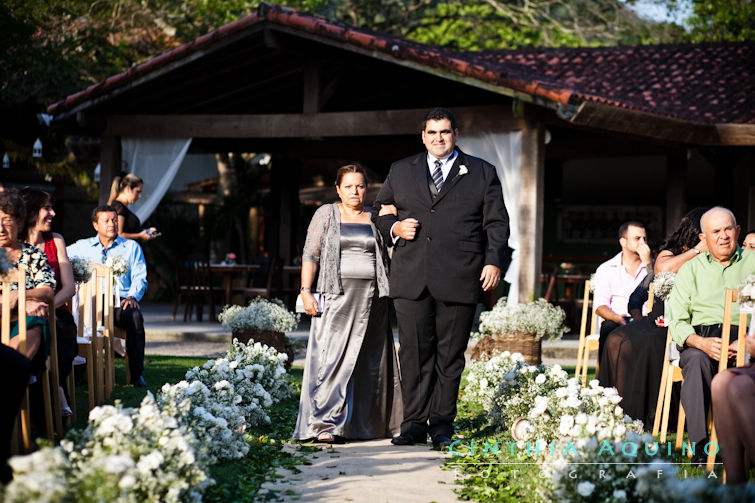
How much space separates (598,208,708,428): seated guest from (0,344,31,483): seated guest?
12.8 feet

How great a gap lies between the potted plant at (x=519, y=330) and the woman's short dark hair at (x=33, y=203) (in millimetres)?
4710

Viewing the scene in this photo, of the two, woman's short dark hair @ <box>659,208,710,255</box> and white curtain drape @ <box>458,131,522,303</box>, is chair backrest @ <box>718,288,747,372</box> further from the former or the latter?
white curtain drape @ <box>458,131,522,303</box>

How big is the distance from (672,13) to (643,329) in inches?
741

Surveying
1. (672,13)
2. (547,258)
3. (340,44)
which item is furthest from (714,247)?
(672,13)

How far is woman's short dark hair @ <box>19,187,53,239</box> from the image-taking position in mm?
5934

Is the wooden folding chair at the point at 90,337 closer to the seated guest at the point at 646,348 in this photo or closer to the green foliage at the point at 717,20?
the seated guest at the point at 646,348

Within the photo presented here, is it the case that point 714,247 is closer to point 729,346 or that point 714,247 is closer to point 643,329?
point 729,346

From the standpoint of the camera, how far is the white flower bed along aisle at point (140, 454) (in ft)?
9.00

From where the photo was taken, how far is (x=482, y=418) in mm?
Result: 6656

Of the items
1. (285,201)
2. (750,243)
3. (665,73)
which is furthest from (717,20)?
(750,243)

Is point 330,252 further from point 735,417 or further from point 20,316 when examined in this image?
point 735,417

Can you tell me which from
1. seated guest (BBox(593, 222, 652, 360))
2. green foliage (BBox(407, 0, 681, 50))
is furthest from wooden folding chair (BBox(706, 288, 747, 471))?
green foliage (BBox(407, 0, 681, 50))

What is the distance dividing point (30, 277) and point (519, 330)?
5.47 m

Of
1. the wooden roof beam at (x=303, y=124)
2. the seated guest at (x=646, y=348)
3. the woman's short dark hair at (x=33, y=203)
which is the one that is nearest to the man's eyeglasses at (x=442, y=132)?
the seated guest at (x=646, y=348)
